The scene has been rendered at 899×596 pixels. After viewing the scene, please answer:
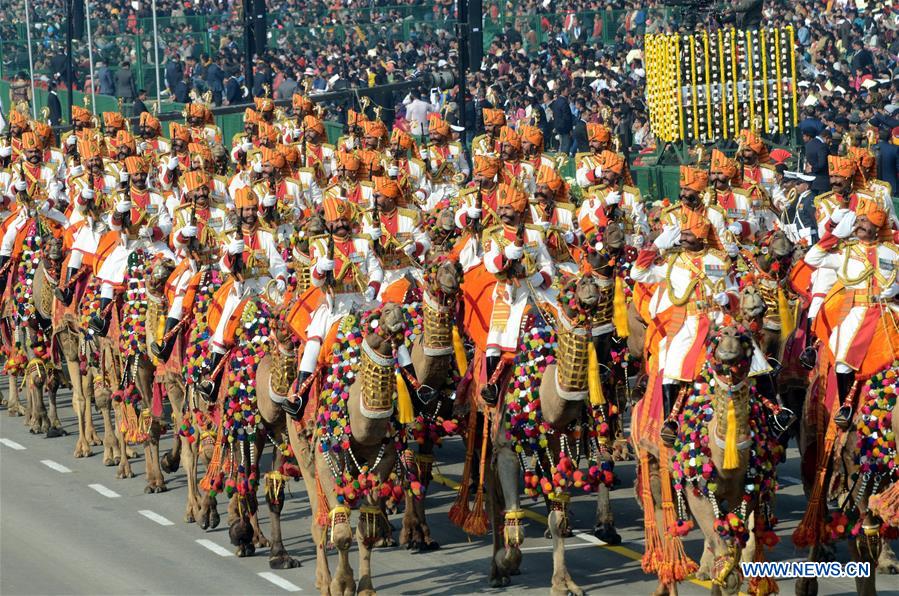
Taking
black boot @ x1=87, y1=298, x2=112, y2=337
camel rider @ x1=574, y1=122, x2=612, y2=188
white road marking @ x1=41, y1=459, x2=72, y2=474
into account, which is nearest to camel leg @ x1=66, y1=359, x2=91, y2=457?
white road marking @ x1=41, y1=459, x2=72, y2=474

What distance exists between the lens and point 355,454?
17625 mm

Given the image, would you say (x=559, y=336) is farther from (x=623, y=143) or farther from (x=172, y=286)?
(x=623, y=143)

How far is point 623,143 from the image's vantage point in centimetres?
3534

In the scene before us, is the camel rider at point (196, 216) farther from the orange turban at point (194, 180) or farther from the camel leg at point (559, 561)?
the camel leg at point (559, 561)

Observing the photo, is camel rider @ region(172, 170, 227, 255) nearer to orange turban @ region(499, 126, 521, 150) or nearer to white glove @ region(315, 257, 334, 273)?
white glove @ region(315, 257, 334, 273)

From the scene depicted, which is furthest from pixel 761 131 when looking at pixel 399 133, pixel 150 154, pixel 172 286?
pixel 172 286

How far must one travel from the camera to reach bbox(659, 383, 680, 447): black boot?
16938mm

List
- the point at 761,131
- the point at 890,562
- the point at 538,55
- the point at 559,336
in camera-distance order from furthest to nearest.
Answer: the point at 538,55, the point at 761,131, the point at 890,562, the point at 559,336

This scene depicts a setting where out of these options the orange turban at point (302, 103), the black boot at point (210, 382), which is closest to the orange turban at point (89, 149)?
the orange turban at point (302, 103)

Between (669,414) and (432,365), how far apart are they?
2681mm

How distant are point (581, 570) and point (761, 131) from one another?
16.6 m

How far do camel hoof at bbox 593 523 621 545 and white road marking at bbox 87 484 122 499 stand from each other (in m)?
5.99

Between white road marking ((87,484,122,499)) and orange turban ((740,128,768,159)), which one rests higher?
orange turban ((740,128,768,159))

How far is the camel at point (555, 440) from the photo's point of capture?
16.9 meters
